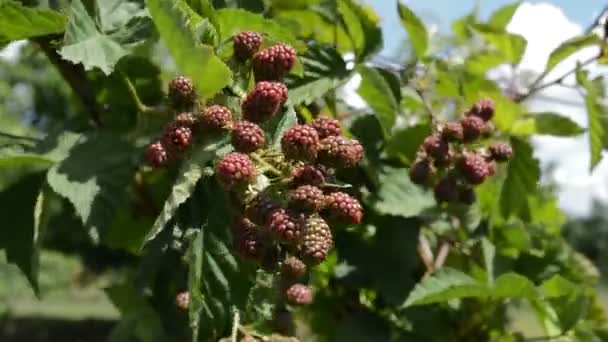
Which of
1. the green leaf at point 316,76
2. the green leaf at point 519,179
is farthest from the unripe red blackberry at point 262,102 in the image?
the green leaf at point 519,179

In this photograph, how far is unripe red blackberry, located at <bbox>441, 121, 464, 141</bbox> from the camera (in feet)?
3.73

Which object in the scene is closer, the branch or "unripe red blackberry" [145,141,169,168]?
"unripe red blackberry" [145,141,169,168]

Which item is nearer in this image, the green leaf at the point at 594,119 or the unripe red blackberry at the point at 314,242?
the unripe red blackberry at the point at 314,242

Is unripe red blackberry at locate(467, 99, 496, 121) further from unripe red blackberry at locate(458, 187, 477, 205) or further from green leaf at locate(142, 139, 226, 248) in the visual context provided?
green leaf at locate(142, 139, 226, 248)

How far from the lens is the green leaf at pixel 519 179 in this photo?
1.31 metres

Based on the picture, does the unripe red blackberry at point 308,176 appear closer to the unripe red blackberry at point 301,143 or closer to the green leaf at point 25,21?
the unripe red blackberry at point 301,143

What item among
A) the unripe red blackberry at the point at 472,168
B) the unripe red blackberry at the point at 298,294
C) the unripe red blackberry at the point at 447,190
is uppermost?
the unripe red blackberry at the point at 472,168

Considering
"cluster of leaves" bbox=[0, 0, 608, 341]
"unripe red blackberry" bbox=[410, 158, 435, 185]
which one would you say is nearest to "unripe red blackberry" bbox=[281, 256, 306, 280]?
"cluster of leaves" bbox=[0, 0, 608, 341]

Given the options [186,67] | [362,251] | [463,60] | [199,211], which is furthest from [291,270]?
[463,60]

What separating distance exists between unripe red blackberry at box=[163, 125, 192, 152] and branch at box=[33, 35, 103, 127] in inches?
13.1

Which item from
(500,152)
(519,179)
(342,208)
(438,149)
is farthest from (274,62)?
(519,179)

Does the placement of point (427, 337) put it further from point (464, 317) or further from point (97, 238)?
point (97, 238)

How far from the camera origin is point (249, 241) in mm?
690

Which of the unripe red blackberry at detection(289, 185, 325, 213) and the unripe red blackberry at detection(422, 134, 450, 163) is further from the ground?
the unripe red blackberry at detection(289, 185, 325, 213)
